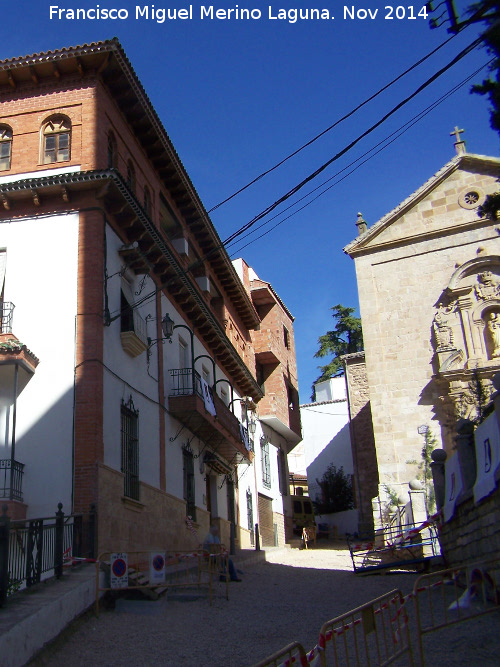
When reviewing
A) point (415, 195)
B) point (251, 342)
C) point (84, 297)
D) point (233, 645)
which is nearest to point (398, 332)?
point (415, 195)

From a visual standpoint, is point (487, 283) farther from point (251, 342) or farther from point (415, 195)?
point (251, 342)

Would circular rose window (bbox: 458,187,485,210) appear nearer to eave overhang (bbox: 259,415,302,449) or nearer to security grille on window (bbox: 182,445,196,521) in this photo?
eave overhang (bbox: 259,415,302,449)

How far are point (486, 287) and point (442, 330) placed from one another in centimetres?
199

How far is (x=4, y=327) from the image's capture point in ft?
47.6

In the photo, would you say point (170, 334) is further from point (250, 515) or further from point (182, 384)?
point (250, 515)

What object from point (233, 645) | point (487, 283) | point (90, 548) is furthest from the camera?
point (487, 283)

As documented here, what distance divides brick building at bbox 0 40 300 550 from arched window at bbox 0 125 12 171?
0.11 ft

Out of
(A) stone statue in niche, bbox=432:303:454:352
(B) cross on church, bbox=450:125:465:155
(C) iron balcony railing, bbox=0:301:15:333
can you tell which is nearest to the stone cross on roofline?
(B) cross on church, bbox=450:125:465:155

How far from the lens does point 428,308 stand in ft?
81.6

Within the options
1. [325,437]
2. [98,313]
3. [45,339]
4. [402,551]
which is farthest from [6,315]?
[325,437]

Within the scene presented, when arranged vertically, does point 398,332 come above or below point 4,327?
above

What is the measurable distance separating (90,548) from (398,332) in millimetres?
15112

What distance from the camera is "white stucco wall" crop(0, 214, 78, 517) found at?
13.4 metres

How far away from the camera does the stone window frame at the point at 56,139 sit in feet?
54.2
